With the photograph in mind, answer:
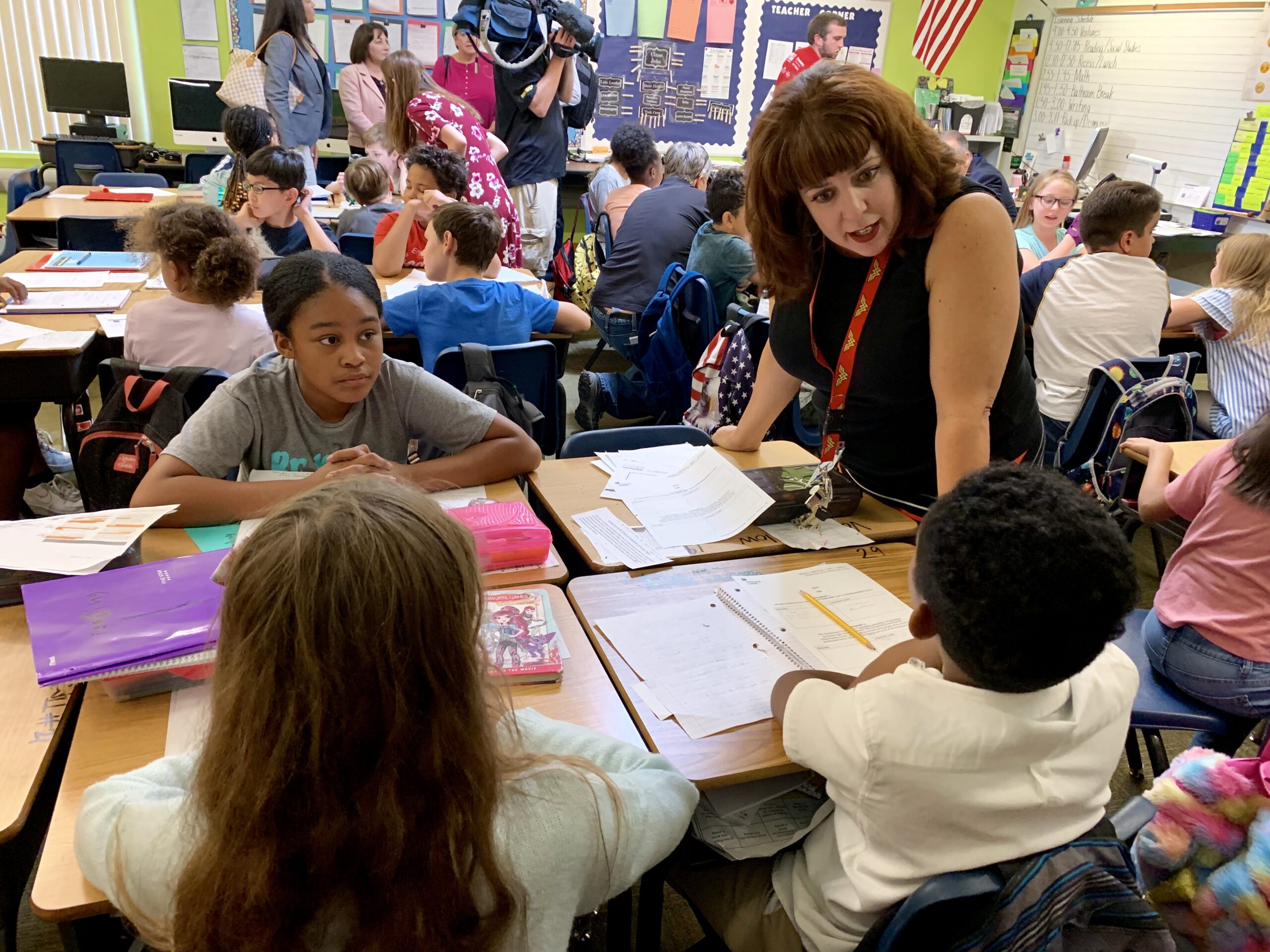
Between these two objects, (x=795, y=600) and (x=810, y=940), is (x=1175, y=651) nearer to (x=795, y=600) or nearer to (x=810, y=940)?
(x=795, y=600)

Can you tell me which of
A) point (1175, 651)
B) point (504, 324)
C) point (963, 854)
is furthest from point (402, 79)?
point (963, 854)

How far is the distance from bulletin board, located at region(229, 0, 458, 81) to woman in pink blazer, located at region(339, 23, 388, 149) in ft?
2.62

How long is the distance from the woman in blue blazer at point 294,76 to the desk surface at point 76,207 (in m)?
0.60

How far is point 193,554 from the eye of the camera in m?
1.44

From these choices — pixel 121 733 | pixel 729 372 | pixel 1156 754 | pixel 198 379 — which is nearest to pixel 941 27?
pixel 729 372

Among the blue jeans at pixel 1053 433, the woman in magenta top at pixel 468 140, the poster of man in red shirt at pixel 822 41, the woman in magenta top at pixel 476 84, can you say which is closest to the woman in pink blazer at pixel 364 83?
the woman in magenta top at pixel 476 84

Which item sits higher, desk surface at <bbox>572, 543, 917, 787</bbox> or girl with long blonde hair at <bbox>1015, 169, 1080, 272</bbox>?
girl with long blonde hair at <bbox>1015, 169, 1080, 272</bbox>

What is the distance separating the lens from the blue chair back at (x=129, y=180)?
493 cm

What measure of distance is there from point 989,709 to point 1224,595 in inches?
40.4

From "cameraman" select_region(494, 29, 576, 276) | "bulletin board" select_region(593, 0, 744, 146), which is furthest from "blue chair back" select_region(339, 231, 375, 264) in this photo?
"bulletin board" select_region(593, 0, 744, 146)

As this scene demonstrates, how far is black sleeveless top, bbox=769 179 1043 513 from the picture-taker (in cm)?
156

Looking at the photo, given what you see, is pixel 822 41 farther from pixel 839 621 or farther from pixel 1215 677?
pixel 839 621

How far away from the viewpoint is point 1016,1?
7199mm

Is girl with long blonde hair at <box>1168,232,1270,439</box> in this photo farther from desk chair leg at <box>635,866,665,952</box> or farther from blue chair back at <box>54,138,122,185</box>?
blue chair back at <box>54,138,122,185</box>
